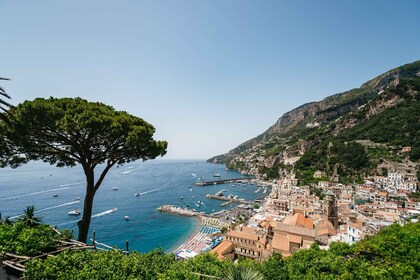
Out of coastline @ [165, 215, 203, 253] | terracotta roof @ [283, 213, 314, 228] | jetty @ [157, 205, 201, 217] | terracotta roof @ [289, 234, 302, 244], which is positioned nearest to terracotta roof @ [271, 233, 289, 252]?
terracotta roof @ [289, 234, 302, 244]

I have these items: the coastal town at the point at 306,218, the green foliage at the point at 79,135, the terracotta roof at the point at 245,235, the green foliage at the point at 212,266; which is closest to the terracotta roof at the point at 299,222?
the coastal town at the point at 306,218

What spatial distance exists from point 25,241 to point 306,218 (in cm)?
3955

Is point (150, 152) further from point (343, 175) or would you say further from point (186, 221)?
point (343, 175)

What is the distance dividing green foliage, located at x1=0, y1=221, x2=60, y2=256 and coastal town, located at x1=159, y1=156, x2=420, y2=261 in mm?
22586

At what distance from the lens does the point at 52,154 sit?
12641 millimetres

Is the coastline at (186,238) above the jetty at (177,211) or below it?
below

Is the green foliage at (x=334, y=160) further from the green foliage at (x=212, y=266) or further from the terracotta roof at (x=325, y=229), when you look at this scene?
the green foliage at (x=212, y=266)

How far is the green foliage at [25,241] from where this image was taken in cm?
828

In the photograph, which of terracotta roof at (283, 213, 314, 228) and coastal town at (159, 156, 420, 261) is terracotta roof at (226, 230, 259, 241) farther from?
terracotta roof at (283, 213, 314, 228)

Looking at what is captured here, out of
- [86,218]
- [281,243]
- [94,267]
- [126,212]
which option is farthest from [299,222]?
[126,212]

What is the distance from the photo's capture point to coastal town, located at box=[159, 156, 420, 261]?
28.1 metres

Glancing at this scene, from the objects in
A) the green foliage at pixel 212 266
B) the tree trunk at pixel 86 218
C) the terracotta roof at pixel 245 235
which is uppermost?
the tree trunk at pixel 86 218

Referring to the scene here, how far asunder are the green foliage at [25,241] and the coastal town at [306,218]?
22586mm

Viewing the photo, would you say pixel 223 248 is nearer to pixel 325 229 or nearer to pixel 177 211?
pixel 325 229
